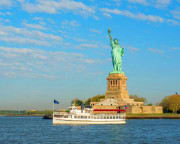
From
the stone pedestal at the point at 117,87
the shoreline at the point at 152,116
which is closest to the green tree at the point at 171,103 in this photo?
the shoreline at the point at 152,116

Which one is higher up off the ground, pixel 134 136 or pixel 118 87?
pixel 118 87

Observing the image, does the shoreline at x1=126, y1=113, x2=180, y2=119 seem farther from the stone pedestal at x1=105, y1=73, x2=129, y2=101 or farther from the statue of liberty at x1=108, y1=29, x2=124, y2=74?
the statue of liberty at x1=108, y1=29, x2=124, y2=74

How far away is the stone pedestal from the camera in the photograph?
4904 inches

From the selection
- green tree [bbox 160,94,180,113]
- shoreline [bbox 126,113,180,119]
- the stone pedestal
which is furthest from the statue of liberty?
green tree [bbox 160,94,180,113]

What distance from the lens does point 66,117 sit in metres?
91.1

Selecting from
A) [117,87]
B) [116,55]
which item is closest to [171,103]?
[117,87]

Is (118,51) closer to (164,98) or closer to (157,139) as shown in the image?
(164,98)

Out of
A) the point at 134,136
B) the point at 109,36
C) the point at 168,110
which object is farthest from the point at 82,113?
the point at 168,110

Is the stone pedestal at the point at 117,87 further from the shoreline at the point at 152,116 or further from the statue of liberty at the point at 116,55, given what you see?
the shoreline at the point at 152,116

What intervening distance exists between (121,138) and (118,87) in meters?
67.4

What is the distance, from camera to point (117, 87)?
126 metres

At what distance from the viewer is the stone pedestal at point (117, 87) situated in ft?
409

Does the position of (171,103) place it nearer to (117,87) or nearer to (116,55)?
(117,87)

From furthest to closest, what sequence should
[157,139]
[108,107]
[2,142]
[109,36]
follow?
[109,36] → [108,107] → [157,139] → [2,142]
